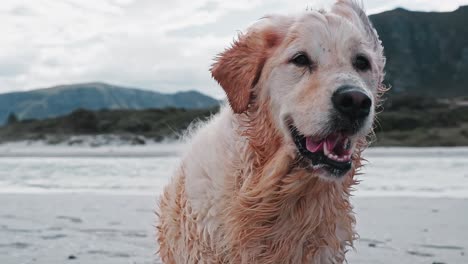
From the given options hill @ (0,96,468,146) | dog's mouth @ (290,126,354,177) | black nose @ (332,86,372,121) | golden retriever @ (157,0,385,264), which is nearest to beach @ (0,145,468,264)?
golden retriever @ (157,0,385,264)

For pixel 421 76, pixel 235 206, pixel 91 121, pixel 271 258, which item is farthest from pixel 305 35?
pixel 421 76

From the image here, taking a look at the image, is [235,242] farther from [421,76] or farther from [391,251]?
[421,76]

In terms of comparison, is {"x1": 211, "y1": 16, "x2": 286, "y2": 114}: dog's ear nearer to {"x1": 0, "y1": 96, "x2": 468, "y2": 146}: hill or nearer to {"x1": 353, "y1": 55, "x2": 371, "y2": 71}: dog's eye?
{"x1": 353, "y1": 55, "x2": 371, "y2": 71}: dog's eye

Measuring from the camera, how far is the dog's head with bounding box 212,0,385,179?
3236 millimetres

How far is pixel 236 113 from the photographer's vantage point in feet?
12.2

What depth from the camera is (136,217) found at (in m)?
8.60

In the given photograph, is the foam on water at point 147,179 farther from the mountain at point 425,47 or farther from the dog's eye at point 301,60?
the mountain at point 425,47

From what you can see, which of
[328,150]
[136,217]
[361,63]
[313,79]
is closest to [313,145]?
[328,150]

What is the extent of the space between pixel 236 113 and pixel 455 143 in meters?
27.6

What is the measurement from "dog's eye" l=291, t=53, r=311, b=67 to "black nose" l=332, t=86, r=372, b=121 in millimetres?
377

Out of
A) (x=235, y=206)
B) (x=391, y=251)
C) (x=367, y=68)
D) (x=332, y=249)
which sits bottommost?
(x=391, y=251)

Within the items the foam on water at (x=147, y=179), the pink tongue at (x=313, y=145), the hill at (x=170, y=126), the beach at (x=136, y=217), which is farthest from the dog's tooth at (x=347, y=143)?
the hill at (x=170, y=126)

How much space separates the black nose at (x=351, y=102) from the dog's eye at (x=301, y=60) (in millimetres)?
377

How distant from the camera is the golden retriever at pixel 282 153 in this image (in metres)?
3.38
